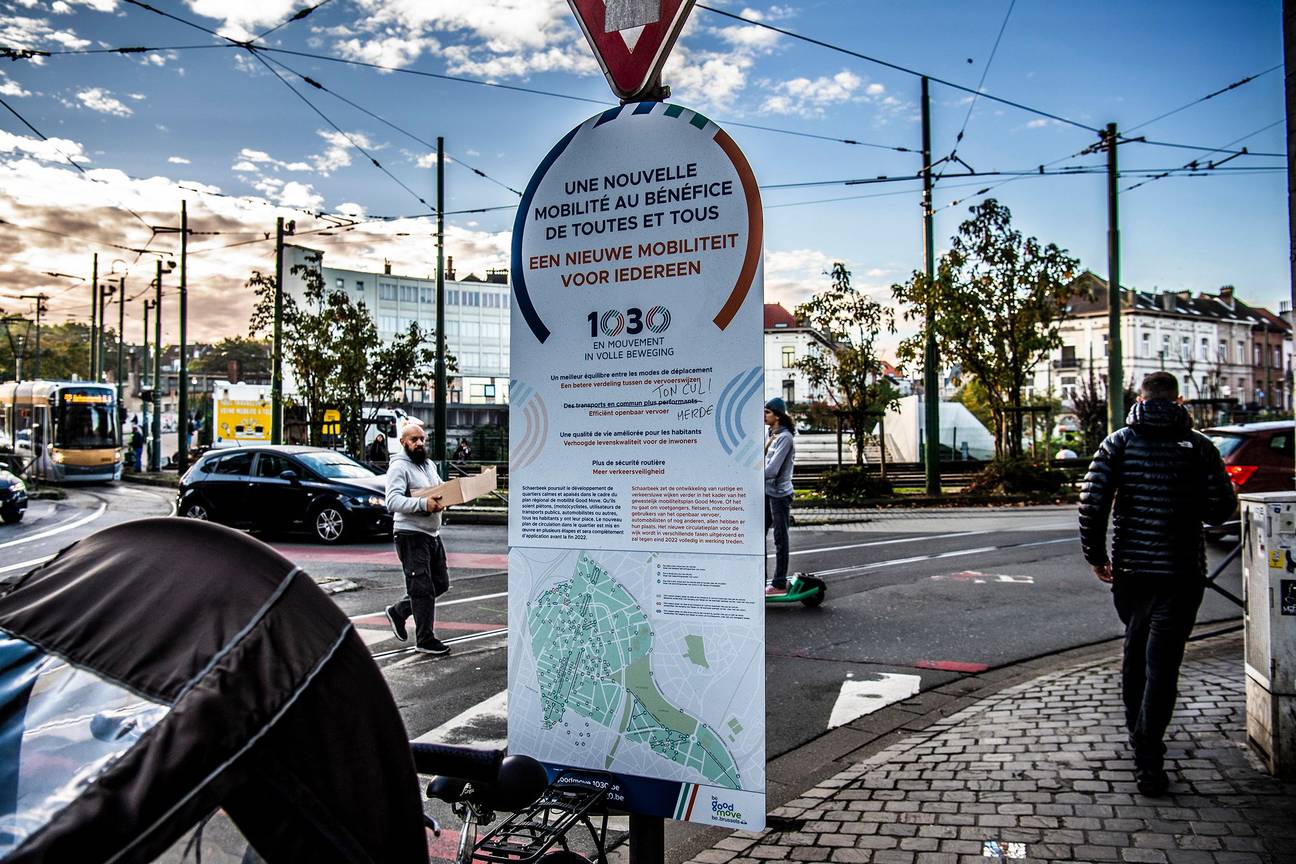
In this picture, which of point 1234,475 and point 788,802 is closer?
point 788,802

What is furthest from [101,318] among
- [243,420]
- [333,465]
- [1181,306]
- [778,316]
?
[1181,306]

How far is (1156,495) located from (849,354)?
21.8 metres

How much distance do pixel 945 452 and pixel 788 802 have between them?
41255mm

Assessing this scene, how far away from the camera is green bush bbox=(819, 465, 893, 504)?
23000 mm

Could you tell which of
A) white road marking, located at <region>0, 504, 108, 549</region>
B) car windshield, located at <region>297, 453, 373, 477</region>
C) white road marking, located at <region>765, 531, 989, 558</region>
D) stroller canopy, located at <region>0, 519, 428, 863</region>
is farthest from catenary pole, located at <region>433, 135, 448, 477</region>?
stroller canopy, located at <region>0, 519, 428, 863</region>

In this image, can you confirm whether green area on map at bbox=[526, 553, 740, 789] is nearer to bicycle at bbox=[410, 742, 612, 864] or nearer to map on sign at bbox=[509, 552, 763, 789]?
map on sign at bbox=[509, 552, 763, 789]


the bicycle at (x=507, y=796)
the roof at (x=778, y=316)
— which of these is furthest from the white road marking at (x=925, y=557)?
the roof at (x=778, y=316)

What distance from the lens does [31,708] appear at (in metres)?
1.14

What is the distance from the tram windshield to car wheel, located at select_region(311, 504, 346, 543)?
22.0 metres

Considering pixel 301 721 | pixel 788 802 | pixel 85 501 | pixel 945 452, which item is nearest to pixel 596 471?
pixel 301 721

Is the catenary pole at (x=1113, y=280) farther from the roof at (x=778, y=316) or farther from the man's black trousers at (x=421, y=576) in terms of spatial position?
the roof at (x=778, y=316)

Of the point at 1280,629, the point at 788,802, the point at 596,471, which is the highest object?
the point at 596,471

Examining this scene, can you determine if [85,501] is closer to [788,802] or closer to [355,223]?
[355,223]

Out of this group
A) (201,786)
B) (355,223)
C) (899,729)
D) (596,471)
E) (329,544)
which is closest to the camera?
→ (201,786)
